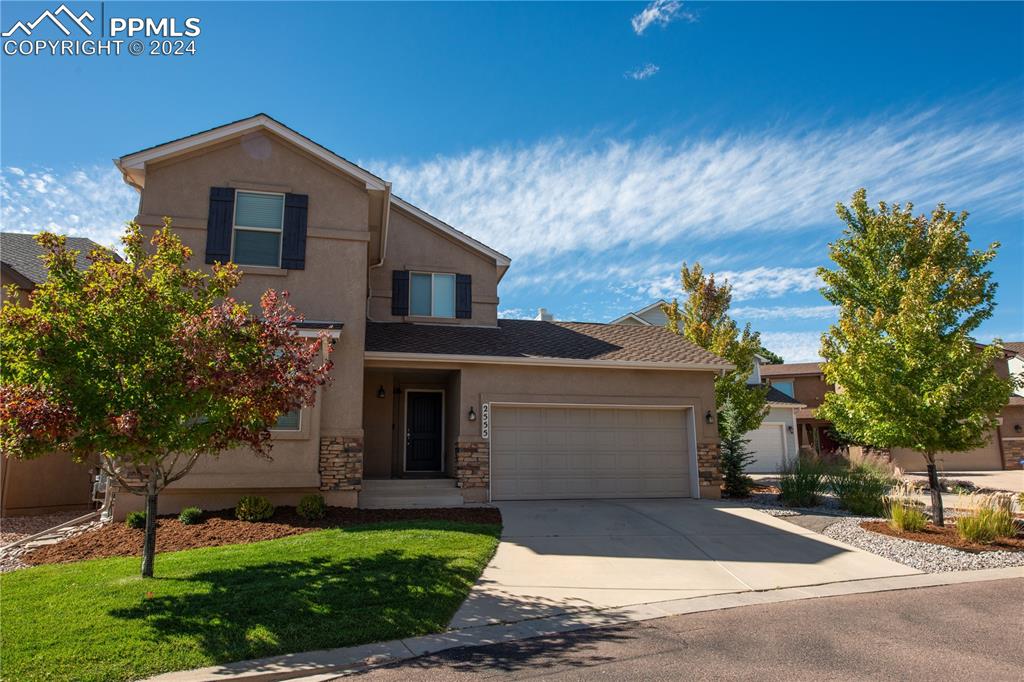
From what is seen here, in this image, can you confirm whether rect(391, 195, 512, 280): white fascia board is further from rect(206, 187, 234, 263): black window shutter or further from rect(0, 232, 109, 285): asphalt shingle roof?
rect(0, 232, 109, 285): asphalt shingle roof

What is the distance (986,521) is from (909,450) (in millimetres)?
17328

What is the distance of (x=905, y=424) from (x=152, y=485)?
12.0 metres

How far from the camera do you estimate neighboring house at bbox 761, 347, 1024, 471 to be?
2805 cm

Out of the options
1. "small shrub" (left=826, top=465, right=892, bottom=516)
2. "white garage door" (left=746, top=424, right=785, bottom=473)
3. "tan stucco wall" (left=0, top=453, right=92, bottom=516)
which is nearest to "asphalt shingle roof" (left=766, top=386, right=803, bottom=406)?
"white garage door" (left=746, top=424, right=785, bottom=473)

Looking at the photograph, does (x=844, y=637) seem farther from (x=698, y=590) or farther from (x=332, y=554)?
(x=332, y=554)

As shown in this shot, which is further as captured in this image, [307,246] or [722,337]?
[722,337]

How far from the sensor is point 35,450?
6.05 metres

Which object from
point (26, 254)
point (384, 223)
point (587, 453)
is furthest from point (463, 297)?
point (26, 254)

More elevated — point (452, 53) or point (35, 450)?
point (452, 53)

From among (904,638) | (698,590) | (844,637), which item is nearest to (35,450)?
(698,590)

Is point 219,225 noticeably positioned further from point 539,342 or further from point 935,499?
point 935,499

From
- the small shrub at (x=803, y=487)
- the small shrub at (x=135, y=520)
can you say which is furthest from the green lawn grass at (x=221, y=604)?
the small shrub at (x=803, y=487)

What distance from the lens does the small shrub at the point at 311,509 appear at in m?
10.7

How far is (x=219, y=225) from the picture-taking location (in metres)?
12.2
